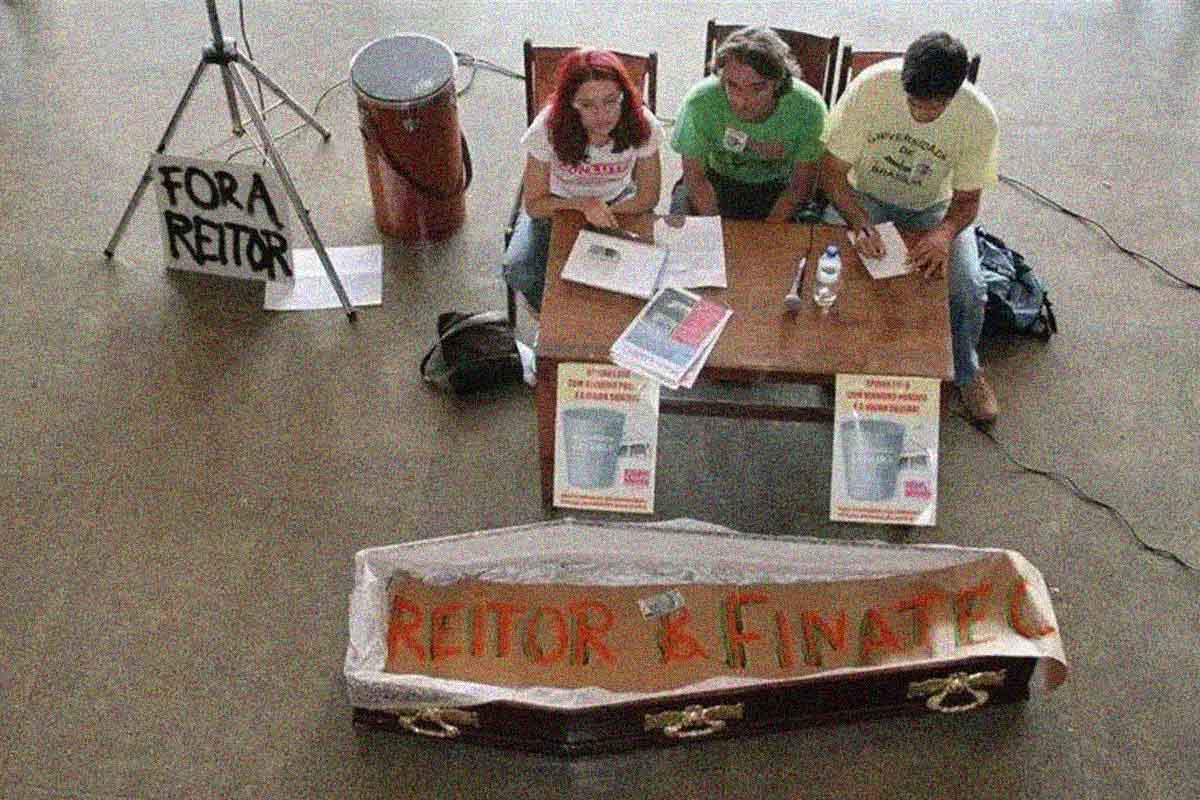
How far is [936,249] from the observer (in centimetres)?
254

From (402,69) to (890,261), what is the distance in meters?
1.34

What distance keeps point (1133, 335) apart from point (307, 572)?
2089mm

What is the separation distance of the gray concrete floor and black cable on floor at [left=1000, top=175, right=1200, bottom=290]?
3 centimetres

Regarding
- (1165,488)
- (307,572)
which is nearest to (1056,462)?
(1165,488)

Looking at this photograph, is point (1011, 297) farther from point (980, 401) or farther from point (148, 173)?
point (148, 173)

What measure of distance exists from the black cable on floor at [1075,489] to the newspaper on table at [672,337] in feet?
2.70

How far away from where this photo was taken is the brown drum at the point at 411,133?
Result: 9.99 feet

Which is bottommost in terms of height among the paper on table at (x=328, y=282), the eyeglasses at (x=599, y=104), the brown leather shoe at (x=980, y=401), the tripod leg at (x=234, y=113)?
the brown leather shoe at (x=980, y=401)

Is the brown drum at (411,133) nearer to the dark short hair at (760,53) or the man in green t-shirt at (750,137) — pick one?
the man in green t-shirt at (750,137)

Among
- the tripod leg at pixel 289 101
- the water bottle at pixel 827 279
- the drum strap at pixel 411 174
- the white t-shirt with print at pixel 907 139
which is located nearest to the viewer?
the water bottle at pixel 827 279

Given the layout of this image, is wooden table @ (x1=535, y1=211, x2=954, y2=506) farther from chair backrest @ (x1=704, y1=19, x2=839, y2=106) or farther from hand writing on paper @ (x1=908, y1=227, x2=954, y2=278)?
chair backrest @ (x1=704, y1=19, x2=839, y2=106)

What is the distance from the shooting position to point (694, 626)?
8.04 feet

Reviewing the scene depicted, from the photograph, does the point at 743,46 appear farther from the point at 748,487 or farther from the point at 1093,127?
the point at 1093,127

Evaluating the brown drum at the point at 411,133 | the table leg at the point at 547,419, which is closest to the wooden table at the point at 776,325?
the table leg at the point at 547,419
